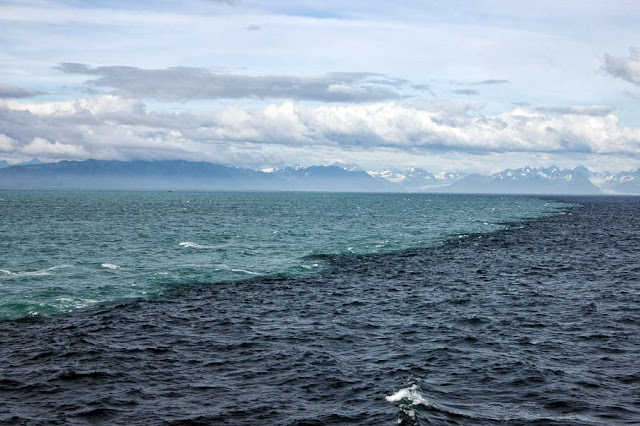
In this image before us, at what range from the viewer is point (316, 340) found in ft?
112

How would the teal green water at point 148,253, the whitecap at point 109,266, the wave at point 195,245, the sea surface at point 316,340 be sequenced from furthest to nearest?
1. the wave at point 195,245
2. the whitecap at point 109,266
3. the teal green water at point 148,253
4. the sea surface at point 316,340

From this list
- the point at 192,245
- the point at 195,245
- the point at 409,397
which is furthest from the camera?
the point at 195,245

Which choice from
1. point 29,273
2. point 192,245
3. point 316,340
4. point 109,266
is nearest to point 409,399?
point 316,340

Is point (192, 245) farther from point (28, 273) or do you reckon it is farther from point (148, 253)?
point (28, 273)

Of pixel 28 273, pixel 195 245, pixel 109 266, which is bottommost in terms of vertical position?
pixel 28 273

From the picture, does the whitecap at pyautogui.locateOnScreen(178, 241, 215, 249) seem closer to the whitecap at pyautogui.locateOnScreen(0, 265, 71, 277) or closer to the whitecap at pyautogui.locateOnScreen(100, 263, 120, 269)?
the whitecap at pyautogui.locateOnScreen(100, 263, 120, 269)

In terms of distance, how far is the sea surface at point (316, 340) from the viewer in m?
24.1

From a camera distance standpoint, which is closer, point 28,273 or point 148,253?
point 28,273

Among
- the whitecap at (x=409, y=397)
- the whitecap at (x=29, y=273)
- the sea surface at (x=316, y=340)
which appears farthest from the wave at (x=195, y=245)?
the whitecap at (x=409, y=397)

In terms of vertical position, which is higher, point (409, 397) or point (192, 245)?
point (192, 245)

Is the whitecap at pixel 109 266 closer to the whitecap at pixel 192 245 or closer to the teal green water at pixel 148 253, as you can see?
the teal green water at pixel 148 253

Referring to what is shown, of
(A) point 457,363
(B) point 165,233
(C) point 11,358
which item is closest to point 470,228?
(B) point 165,233

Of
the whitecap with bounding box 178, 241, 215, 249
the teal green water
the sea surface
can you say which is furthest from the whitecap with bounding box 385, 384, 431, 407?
the whitecap with bounding box 178, 241, 215, 249

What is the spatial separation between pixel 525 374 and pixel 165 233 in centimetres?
8248
